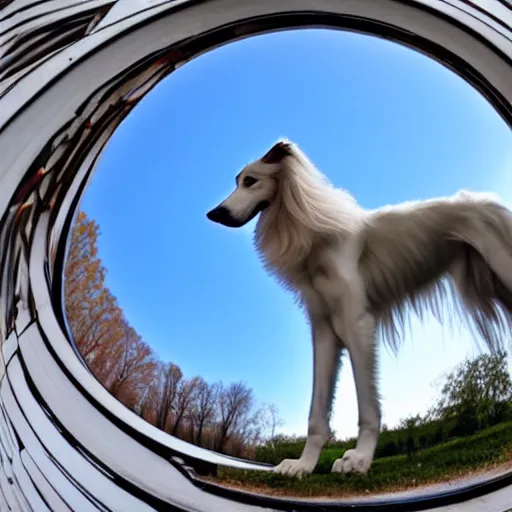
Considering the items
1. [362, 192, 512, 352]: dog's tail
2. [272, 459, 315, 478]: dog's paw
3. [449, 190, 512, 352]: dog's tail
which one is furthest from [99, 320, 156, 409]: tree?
[449, 190, 512, 352]: dog's tail

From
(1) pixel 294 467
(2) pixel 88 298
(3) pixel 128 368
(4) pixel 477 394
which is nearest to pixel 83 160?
(2) pixel 88 298

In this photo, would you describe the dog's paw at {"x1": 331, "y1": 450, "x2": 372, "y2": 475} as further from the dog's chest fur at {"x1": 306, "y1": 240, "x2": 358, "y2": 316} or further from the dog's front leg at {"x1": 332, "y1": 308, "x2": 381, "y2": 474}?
the dog's chest fur at {"x1": 306, "y1": 240, "x2": 358, "y2": 316}

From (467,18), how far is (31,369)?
778 mm

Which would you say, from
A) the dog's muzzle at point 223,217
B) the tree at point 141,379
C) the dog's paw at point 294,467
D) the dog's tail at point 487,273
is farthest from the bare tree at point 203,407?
the dog's tail at point 487,273

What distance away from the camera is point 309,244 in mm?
843

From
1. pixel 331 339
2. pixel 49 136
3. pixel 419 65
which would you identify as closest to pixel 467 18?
pixel 419 65

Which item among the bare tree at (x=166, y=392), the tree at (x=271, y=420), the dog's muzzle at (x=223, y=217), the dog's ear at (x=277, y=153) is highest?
the dog's ear at (x=277, y=153)

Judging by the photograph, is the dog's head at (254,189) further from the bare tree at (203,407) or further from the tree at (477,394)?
the tree at (477,394)

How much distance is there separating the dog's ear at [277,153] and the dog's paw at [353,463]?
16.1 inches

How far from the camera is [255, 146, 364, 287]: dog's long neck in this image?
84cm

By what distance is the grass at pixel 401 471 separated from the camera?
2.65 ft

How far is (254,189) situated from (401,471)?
0.43 metres

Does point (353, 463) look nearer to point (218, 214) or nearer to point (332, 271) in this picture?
point (332, 271)

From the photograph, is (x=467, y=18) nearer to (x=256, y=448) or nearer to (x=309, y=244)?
(x=309, y=244)
